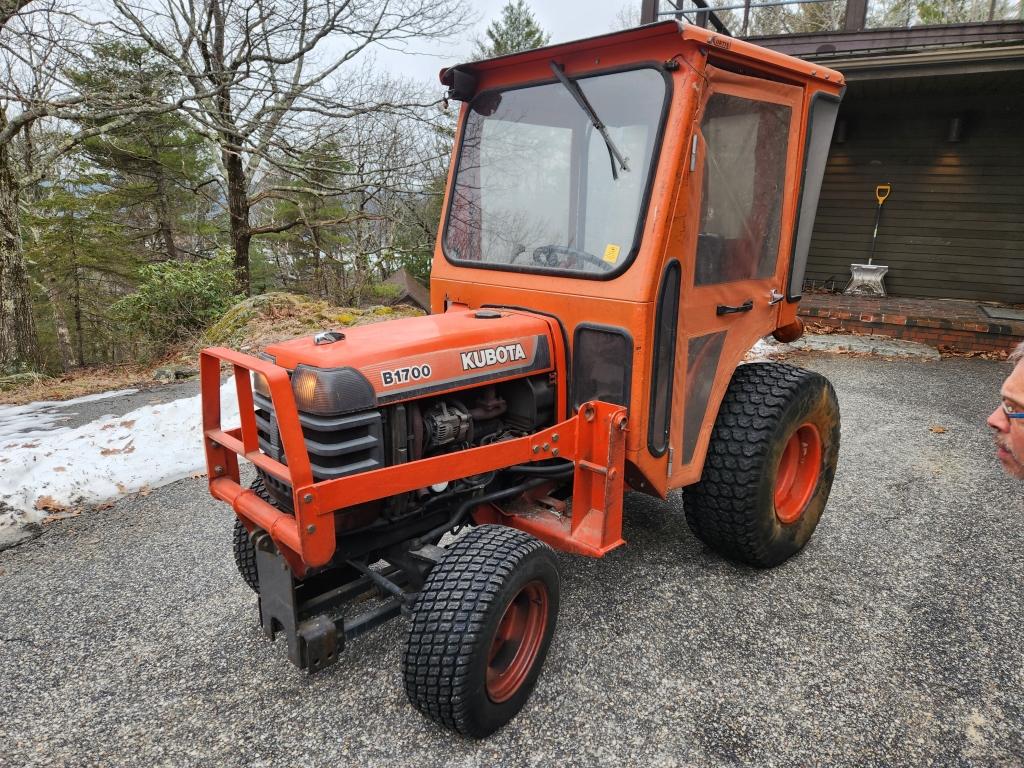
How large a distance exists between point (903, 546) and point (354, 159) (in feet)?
33.1

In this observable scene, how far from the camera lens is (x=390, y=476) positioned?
191 centimetres

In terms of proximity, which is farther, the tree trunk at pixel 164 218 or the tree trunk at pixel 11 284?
the tree trunk at pixel 164 218

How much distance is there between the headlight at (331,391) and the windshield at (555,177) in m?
0.94

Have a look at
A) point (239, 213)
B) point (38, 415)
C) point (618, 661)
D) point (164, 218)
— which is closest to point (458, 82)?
point (618, 661)

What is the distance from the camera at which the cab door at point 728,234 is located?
235cm

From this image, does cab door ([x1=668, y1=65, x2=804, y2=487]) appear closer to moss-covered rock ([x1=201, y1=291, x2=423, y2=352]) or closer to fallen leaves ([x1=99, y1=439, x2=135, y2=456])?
fallen leaves ([x1=99, y1=439, x2=135, y2=456])

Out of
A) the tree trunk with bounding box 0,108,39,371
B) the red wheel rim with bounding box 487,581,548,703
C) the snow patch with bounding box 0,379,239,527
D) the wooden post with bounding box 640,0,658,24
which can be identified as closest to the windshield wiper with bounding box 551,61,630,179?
the red wheel rim with bounding box 487,581,548,703

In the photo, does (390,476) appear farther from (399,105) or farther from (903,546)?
(399,105)

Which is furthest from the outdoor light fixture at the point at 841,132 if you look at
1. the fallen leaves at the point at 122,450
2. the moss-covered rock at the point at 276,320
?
the fallen leaves at the point at 122,450

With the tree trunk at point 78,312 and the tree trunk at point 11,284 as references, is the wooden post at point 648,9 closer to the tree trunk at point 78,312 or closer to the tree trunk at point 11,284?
the tree trunk at point 11,284

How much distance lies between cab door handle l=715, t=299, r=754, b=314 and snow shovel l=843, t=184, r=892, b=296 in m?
7.53

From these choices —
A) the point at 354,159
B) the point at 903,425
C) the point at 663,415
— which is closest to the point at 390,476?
the point at 663,415

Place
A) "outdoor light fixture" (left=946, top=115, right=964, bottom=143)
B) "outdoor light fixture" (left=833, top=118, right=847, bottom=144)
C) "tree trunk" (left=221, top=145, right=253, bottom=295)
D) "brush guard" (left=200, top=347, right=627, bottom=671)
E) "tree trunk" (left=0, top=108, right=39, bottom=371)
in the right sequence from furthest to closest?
"tree trunk" (left=221, top=145, right=253, bottom=295)
"outdoor light fixture" (left=833, top=118, right=847, bottom=144)
"outdoor light fixture" (left=946, top=115, right=964, bottom=143)
"tree trunk" (left=0, top=108, right=39, bottom=371)
"brush guard" (left=200, top=347, right=627, bottom=671)

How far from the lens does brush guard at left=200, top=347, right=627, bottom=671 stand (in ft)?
5.83
